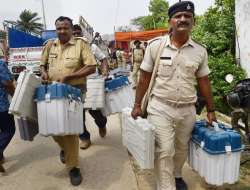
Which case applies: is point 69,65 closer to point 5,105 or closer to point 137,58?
point 5,105

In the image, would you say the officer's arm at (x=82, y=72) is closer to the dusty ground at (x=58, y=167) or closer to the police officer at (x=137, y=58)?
the dusty ground at (x=58, y=167)

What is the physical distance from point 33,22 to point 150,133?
74.4 m

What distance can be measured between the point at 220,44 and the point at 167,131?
5482 millimetres

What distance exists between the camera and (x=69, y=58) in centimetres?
469

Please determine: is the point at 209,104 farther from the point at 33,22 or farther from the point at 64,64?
the point at 33,22

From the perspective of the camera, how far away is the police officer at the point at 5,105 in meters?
4.80

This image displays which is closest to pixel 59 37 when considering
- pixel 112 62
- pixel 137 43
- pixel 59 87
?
Answer: pixel 59 87

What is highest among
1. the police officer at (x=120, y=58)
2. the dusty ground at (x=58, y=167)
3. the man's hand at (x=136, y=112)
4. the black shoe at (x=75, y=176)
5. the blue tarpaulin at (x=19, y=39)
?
the blue tarpaulin at (x=19, y=39)

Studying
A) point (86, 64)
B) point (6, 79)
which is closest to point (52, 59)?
point (86, 64)

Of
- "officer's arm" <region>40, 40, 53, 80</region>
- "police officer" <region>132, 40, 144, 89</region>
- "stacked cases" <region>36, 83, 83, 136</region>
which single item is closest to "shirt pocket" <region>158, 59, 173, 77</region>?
"stacked cases" <region>36, 83, 83, 136</region>

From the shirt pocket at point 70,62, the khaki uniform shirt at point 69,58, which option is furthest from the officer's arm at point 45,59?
Result: the shirt pocket at point 70,62

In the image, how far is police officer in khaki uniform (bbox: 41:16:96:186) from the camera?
4547mm

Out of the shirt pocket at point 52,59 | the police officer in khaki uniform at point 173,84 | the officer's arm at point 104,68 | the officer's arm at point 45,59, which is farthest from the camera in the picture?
the officer's arm at point 104,68

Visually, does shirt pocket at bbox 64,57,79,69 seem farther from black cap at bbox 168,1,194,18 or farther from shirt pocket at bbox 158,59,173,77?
black cap at bbox 168,1,194,18
